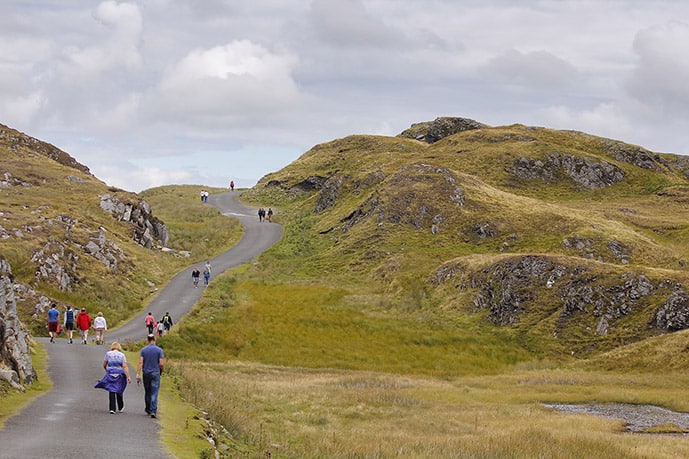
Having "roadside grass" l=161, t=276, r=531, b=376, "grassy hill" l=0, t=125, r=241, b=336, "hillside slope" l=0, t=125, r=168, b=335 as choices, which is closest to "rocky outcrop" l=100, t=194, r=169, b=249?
"hillside slope" l=0, t=125, r=168, b=335

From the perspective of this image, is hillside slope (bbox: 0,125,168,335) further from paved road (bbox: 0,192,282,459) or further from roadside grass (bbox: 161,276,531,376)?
paved road (bbox: 0,192,282,459)

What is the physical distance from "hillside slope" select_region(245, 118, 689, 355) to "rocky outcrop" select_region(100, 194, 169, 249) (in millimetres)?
13560

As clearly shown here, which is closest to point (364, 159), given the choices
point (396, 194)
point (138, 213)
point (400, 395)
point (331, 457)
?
point (396, 194)

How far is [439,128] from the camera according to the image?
16000 cm

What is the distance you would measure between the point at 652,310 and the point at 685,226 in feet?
121

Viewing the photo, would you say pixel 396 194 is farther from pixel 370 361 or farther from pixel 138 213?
pixel 370 361

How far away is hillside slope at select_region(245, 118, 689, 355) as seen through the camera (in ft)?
157

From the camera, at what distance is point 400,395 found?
1259 inches

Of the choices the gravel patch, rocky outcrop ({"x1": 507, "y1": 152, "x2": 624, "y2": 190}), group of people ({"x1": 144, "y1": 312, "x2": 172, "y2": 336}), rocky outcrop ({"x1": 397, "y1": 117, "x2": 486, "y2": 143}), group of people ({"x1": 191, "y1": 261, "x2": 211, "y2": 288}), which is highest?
rocky outcrop ({"x1": 397, "y1": 117, "x2": 486, "y2": 143})

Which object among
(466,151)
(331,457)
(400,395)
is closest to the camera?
(331,457)

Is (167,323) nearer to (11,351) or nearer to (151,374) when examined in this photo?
(11,351)

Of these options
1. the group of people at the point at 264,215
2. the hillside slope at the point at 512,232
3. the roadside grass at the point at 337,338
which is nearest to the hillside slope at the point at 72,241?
the roadside grass at the point at 337,338

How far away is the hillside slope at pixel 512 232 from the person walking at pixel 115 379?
1331 inches

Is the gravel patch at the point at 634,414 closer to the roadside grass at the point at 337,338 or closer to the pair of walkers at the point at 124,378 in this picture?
the roadside grass at the point at 337,338
